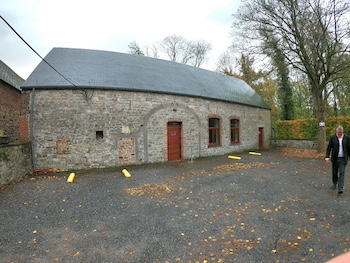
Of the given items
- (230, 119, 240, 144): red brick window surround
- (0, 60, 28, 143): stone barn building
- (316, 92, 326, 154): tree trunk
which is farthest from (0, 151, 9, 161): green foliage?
(316, 92, 326, 154): tree trunk

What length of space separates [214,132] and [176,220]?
9916 mm

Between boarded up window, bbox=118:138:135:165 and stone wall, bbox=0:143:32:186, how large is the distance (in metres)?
3.84

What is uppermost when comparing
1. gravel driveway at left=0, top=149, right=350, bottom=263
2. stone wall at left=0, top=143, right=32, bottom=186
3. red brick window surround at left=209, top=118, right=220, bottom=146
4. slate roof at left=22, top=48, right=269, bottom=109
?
slate roof at left=22, top=48, right=269, bottom=109

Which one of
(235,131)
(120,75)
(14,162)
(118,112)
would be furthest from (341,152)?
(14,162)

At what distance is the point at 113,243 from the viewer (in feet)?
11.0

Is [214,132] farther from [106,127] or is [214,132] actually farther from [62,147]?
[62,147]

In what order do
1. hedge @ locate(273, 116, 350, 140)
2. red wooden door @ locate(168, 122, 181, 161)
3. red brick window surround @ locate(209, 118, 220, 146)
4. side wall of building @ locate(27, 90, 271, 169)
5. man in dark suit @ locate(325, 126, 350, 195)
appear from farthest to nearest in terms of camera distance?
hedge @ locate(273, 116, 350, 140), red brick window surround @ locate(209, 118, 220, 146), red wooden door @ locate(168, 122, 181, 161), side wall of building @ locate(27, 90, 271, 169), man in dark suit @ locate(325, 126, 350, 195)

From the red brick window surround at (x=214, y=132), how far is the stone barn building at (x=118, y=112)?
0.04ft

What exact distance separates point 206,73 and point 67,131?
1195cm

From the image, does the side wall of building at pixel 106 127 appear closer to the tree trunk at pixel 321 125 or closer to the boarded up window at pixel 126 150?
the boarded up window at pixel 126 150

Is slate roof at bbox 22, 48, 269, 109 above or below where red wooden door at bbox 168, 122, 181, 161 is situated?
above

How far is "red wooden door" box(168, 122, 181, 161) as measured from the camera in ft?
36.8

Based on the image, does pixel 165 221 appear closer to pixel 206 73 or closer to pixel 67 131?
pixel 67 131

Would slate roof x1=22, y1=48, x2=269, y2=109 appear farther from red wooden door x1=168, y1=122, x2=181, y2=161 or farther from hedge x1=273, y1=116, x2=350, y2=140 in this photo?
hedge x1=273, y1=116, x2=350, y2=140
